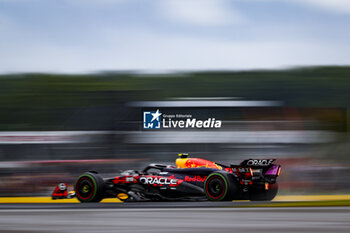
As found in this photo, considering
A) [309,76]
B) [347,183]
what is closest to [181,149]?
[347,183]

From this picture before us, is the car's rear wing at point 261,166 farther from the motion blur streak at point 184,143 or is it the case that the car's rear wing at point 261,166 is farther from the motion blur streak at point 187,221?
the motion blur streak at point 184,143

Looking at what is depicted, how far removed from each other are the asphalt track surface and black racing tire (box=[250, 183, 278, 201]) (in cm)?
259

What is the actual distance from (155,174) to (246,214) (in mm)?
3715

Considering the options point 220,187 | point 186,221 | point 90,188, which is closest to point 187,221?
point 186,221

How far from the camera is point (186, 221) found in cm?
599

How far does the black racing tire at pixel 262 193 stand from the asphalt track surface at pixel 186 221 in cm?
259

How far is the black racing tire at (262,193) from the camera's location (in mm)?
9970

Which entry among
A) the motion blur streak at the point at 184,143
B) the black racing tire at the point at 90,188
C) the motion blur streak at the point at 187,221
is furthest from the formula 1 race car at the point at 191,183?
the motion blur streak at the point at 184,143

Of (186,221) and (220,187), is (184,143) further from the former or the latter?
(186,221)

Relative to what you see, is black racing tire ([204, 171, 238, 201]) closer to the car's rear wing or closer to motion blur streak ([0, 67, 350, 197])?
the car's rear wing

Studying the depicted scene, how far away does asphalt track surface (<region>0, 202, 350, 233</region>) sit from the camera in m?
5.35

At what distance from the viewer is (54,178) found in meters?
14.6

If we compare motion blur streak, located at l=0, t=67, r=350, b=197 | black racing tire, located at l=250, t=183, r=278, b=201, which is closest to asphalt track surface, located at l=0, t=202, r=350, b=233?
black racing tire, located at l=250, t=183, r=278, b=201

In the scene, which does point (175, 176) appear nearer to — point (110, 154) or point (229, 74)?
point (110, 154)
